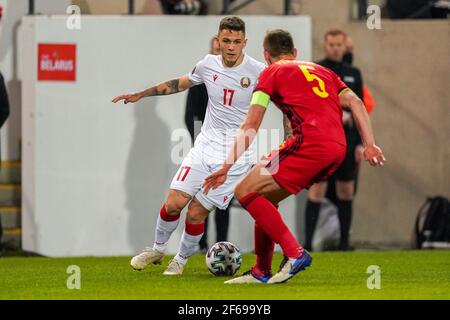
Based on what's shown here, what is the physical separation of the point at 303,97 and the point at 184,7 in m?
6.19

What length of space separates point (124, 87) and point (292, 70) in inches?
234

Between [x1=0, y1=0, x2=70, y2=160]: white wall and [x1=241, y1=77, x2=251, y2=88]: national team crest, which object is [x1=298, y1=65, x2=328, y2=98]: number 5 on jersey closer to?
[x1=241, y1=77, x2=251, y2=88]: national team crest

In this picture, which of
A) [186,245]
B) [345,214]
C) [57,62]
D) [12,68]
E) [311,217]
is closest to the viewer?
[186,245]

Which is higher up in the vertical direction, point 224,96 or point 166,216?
point 224,96

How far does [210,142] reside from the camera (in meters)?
12.0

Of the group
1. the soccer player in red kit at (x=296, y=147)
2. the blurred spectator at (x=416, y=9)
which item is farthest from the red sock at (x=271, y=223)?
the blurred spectator at (x=416, y=9)

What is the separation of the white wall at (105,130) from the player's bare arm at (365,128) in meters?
5.33

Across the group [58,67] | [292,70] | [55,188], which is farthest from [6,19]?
[292,70]

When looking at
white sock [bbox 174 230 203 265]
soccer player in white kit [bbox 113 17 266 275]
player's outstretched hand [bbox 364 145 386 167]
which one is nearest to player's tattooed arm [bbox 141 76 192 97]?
soccer player in white kit [bbox 113 17 266 275]

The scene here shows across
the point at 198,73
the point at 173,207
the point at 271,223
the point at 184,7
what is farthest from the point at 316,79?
the point at 184,7

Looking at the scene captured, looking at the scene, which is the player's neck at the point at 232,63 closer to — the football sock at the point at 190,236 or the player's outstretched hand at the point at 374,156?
the football sock at the point at 190,236

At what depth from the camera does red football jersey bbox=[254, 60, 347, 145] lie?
10.2m

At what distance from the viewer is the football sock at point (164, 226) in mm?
11867

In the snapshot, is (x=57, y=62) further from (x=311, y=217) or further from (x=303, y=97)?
(x=303, y=97)
